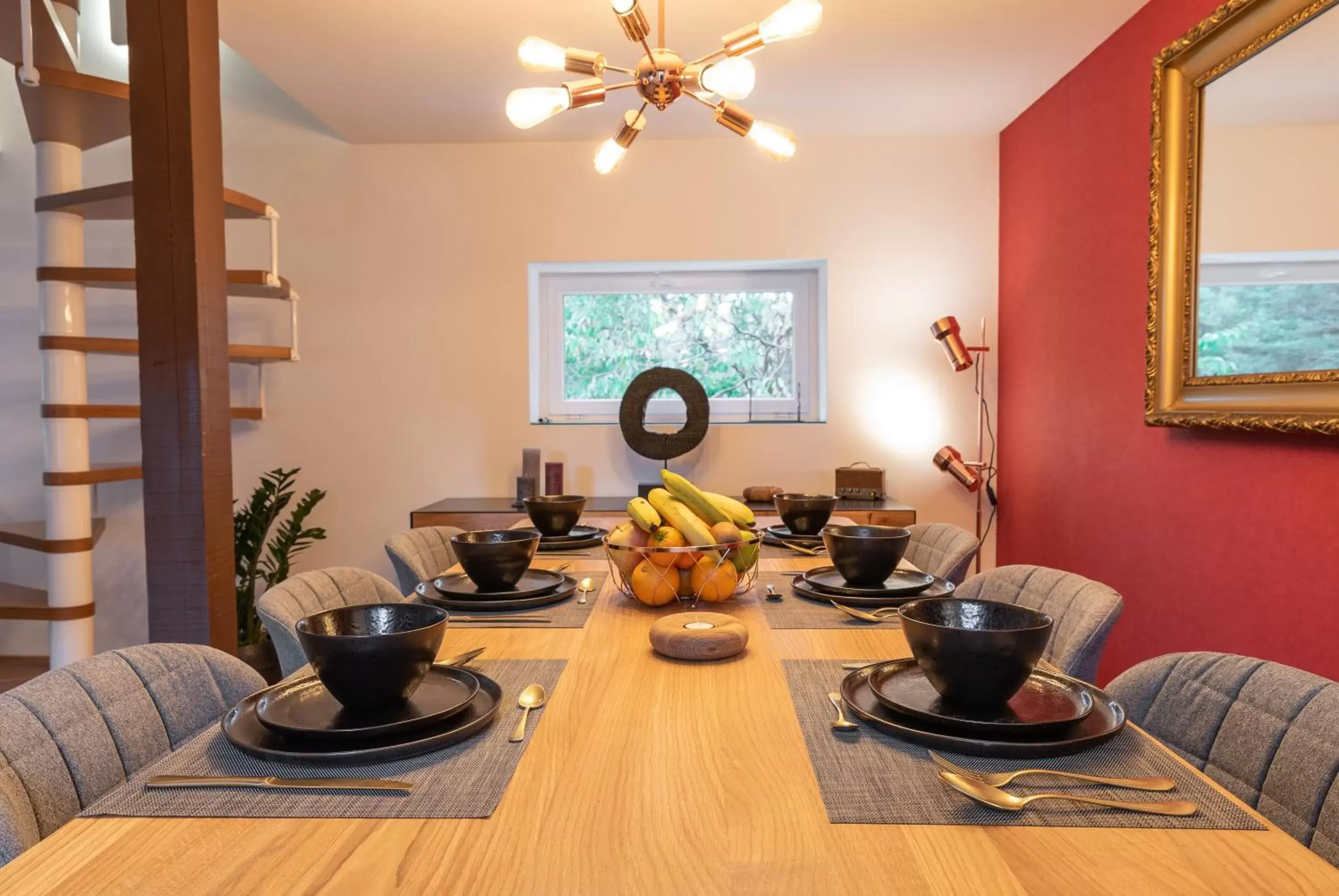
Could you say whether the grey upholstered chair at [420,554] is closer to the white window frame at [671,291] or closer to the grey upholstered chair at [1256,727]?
the grey upholstered chair at [1256,727]

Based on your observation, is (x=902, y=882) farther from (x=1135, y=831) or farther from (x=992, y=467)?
(x=992, y=467)

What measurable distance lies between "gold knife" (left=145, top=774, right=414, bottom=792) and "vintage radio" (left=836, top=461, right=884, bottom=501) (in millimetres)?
2975

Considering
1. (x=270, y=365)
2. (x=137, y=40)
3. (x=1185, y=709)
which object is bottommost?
(x=1185, y=709)

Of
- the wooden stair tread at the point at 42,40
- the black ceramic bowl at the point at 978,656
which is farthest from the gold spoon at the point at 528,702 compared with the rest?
the wooden stair tread at the point at 42,40

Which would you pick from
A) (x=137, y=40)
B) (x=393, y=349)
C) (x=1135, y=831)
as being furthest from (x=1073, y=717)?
(x=393, y=349)

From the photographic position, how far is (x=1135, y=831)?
641mm

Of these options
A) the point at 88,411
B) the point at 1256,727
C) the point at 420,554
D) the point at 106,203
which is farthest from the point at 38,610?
the point at 1256,727

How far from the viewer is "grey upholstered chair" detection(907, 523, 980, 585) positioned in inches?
80.8

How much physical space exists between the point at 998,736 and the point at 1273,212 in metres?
1.90

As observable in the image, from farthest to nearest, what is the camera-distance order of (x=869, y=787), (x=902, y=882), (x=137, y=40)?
(x=137, y=40)
(x=869, y=787)
(x=902, y=882)

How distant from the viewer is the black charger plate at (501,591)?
1.43 metres

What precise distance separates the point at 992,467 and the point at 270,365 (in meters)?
3.18

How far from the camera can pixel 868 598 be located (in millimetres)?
1406

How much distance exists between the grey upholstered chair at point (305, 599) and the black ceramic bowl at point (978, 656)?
742 millimetres
